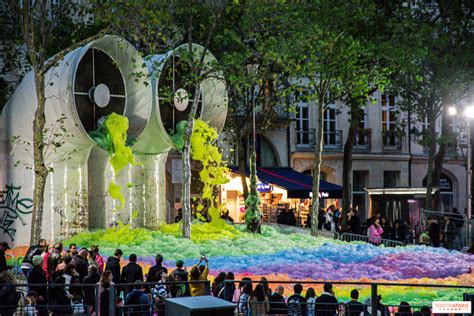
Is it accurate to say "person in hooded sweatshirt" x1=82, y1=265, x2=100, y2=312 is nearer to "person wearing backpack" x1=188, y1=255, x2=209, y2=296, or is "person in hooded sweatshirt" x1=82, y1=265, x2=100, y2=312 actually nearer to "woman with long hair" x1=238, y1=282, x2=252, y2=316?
"person wearing backpack" x1=188, y1=255, x2=209, y2=296

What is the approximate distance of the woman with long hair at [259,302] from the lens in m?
14.9

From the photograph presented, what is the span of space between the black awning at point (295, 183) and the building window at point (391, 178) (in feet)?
29.8

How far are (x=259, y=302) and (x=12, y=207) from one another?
16687mm

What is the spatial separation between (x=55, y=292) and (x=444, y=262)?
13324mm

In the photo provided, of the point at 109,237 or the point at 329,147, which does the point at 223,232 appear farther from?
the point at 329,147

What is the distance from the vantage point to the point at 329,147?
51375 mm

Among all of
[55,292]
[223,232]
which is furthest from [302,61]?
[55,292]

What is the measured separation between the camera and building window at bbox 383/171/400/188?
54719 mm

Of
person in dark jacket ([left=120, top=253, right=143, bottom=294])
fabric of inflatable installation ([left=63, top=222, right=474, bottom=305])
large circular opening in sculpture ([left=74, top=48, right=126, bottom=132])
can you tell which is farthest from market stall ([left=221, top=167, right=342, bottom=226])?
person in dark jacket ([left=120, top=253, right=143, bottom=294])

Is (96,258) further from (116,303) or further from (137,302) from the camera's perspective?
(116,303)

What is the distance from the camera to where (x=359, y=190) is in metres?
53.4

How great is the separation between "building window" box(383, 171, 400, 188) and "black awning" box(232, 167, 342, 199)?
29.8 feet

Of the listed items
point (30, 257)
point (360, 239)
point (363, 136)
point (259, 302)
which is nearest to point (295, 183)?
point (360, 239)

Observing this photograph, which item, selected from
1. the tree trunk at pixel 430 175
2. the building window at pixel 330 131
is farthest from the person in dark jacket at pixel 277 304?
the building window at pixel 330 131
